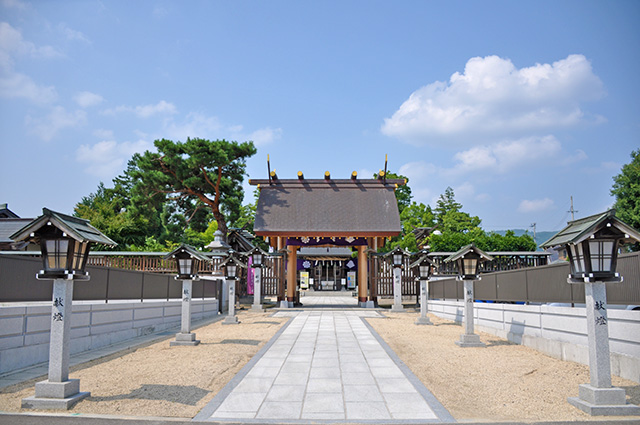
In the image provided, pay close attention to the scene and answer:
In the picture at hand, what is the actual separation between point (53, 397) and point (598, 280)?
22.8 feet

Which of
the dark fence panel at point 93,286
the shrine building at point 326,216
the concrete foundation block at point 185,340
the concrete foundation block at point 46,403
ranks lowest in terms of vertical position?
the concrete foundation block at point 185,340

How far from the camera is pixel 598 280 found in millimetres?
5375

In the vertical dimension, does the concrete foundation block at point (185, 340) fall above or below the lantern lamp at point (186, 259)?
below

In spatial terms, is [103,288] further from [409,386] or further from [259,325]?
[409,386]

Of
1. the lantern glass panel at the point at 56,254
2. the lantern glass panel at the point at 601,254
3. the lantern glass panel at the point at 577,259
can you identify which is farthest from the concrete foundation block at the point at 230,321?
the lantern glass panel at the point at 601,254

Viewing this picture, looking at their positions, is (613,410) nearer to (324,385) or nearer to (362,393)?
(362,393)

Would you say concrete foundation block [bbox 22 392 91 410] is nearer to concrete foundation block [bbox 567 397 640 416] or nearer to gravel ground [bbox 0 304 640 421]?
gravel ground [bbox 0 304 640 421]

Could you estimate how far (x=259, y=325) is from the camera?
13.9 m

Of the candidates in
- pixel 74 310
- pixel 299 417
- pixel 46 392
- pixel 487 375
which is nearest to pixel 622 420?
pixel 487 375

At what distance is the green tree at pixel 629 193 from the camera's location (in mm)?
32369

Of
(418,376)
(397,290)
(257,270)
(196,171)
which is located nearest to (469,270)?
(418,376)

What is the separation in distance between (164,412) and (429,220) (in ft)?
117

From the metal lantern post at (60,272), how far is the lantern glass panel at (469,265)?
26.1 feet

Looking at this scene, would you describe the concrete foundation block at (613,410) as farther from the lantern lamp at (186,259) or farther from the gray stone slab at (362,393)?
the lantern lamp at (186,259)
